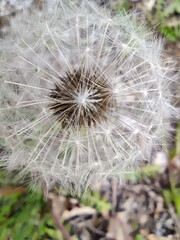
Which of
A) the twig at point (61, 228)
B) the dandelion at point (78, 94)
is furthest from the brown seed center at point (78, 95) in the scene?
the twig at point (61, 228)

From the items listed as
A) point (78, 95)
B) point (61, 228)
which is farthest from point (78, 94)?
point (61, 228)

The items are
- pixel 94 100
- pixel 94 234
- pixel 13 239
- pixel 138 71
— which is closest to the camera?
pixel 94 100

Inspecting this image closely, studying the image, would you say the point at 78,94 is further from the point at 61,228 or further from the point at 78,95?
the point at 61,228

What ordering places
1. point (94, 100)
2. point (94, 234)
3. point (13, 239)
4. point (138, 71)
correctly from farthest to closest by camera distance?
1. point (94, 234)
2. point (13, 239)
3. point (138, 71)
4. point (94, 100)

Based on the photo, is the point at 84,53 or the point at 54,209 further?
the point at 54,209

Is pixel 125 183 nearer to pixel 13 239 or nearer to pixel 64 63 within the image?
pixel 13 239

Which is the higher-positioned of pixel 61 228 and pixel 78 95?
pixel 78 95

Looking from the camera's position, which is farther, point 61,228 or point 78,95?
point 61,228

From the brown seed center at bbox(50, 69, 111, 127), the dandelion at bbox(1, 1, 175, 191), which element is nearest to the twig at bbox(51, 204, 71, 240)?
the dandelion at bbox(1, 1, 175, 191)

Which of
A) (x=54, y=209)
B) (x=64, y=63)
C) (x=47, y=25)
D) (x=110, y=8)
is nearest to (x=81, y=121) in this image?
(x=64, y=63)
